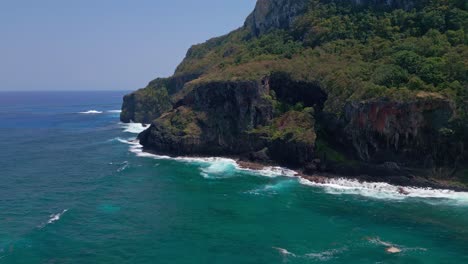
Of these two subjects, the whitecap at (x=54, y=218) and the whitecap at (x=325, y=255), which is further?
the whitecap at (x=54, y=218)

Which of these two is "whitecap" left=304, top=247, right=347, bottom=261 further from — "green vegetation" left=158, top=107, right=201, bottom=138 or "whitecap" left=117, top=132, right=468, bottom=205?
"green vegetation" left=158, top=107, right=201, bottom=138

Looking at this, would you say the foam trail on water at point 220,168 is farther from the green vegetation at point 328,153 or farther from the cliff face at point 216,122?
the green vegetation at point 328,153

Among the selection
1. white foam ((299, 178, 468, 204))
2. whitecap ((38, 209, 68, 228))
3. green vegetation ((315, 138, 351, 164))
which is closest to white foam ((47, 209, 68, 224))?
whitecap ((38, 209, 68, 228))

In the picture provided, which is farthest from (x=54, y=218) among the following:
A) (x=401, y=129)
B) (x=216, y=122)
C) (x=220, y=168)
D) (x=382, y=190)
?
(x=401, y=129)

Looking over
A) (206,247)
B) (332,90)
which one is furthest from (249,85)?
(206,247)

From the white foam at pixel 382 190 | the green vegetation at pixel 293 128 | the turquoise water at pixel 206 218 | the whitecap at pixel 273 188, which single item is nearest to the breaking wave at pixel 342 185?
the white foam at pixel 382 190

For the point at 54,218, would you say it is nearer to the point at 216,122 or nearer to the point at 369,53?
the point at 216,122
